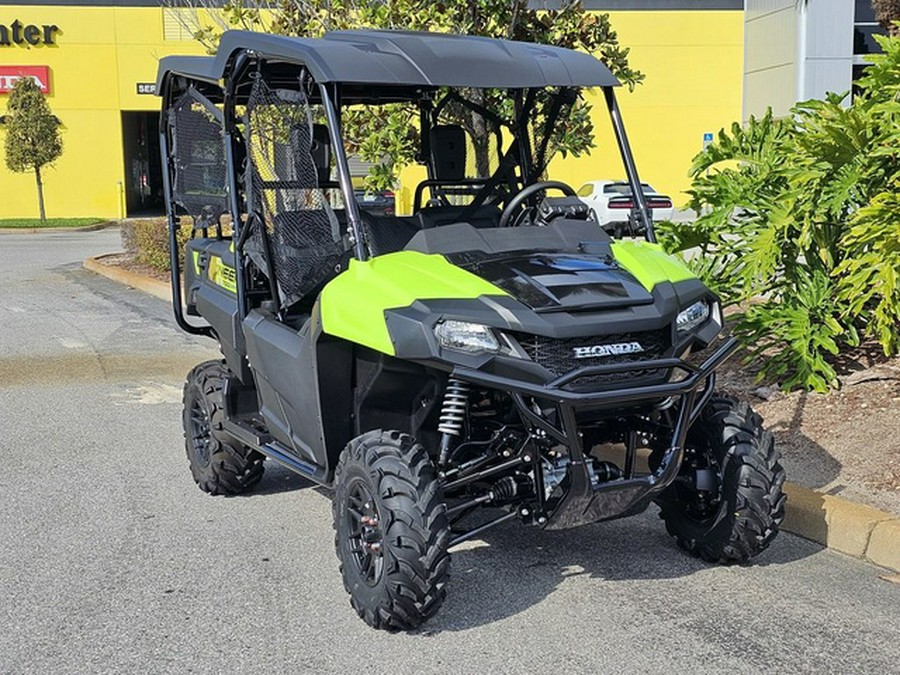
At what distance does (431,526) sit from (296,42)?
7.25ft

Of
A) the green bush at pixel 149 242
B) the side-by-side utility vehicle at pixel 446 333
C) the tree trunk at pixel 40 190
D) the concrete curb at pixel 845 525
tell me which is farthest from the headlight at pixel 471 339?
the tree trunk at pixel 40 190

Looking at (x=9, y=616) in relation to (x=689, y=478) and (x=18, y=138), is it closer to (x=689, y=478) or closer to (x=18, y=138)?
(x=689, y=478)

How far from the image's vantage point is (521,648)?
452cm

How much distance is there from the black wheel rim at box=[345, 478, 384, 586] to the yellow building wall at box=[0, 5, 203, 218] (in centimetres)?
3630

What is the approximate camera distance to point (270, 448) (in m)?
5.81

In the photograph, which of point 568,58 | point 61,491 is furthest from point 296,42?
point 61,491

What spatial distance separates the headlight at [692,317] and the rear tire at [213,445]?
268cm

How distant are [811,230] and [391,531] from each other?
4.19 meters

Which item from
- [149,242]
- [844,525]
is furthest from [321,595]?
[149,242]

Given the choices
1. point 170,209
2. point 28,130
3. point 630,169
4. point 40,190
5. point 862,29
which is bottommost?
point 40,190

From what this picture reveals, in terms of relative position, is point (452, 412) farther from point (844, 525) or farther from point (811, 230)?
point (811, 230)

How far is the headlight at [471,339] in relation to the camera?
4457mm

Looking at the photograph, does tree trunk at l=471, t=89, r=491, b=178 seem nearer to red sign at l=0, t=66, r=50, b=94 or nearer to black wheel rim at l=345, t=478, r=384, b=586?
black wheel rim at l=345, t=478, r=384, b=586

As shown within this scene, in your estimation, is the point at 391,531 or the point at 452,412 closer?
the point at 391,531
